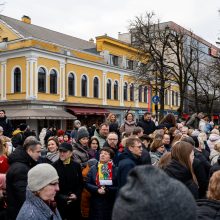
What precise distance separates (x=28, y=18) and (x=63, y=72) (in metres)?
10.8

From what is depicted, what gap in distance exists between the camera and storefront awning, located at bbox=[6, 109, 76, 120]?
102 feet

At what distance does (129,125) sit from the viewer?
1093cm

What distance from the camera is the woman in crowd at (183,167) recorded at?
4664 mm

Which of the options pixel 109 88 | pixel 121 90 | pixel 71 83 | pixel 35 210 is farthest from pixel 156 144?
pixel 121 90

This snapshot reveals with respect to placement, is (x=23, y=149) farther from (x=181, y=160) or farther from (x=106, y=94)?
(x=106, y=94)

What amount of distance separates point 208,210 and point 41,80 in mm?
31707

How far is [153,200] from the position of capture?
1581 mm

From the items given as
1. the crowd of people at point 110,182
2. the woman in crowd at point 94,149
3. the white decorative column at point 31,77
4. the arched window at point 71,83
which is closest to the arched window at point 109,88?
the arched window at point 71,83

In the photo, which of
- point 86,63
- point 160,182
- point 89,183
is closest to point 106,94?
point 86,63

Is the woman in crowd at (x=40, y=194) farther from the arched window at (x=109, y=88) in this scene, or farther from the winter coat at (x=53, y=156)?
the arched window at (x=109, y=88)

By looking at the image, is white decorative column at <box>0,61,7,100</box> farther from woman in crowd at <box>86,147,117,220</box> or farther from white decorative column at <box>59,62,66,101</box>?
woman in crowd at <box>86,147,117,220</box>

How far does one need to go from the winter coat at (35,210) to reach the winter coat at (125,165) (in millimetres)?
2025

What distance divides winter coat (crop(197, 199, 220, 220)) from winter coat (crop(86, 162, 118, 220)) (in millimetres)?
3167

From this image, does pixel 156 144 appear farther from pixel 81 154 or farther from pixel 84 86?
pixel 84 86
